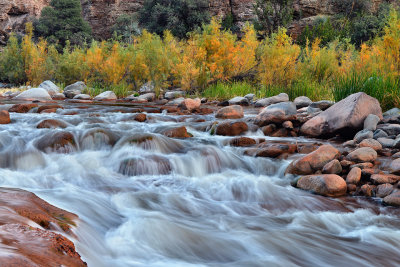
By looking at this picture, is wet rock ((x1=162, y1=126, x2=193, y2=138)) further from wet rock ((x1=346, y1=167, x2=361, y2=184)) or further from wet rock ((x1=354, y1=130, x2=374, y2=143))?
wet rock ((x1=346, y1=167, x2=361, y2=184))

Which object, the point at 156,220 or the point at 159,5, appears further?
the point at 159,5

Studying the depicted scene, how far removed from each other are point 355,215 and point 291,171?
38.0 inches

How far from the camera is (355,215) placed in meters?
2.86

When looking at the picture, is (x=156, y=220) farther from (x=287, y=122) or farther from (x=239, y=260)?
(x=287, y=122)

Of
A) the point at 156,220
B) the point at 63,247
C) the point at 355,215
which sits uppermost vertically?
the point at 63,247

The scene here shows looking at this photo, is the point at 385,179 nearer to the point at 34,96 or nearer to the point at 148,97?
the point at 148,97

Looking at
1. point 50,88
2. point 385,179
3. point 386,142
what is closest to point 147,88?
point 50,88

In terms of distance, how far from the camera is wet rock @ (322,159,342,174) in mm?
3481

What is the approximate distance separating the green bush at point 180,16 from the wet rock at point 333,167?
25.9 m

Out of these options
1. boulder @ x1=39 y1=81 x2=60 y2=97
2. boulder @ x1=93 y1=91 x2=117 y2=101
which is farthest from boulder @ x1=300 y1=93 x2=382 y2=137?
boulder @ x1=39 y1=81 x2=60 y2=97

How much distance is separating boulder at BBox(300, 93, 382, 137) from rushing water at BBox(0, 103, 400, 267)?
62.6 inches

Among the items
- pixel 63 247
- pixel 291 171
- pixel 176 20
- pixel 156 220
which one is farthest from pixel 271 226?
pixel 176 20

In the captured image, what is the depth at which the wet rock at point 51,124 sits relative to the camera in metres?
5.58

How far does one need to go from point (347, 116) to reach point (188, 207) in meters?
3.21
